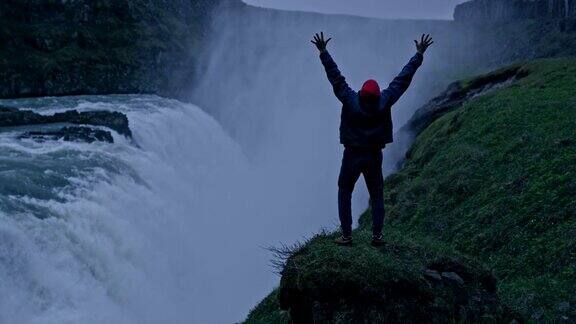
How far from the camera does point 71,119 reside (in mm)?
31359

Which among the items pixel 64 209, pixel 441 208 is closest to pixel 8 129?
pixel 64 209

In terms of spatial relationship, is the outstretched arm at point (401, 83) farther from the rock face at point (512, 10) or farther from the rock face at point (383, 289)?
the rock face at point (512, 10)

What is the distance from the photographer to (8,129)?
93.1 feet

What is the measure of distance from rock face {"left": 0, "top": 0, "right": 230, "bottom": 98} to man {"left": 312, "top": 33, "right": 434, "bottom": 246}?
142 feet

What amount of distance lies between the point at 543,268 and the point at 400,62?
101 m

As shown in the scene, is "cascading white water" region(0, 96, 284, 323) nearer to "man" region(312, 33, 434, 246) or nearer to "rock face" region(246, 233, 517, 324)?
"rock face" region(246, 233, 517, 324)

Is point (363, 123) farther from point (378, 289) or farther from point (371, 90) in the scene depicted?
point (378, 289)

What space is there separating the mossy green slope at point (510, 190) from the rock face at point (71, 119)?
14.7 m

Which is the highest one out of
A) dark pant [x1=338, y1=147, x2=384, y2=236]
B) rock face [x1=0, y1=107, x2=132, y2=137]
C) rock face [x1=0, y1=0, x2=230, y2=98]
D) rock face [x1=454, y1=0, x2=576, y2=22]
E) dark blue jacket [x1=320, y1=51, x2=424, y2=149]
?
rock face [x1=454, y1=0, x2=576, y2=22]

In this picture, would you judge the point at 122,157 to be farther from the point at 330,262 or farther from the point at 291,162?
the point at 291,162

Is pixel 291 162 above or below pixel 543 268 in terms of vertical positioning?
above

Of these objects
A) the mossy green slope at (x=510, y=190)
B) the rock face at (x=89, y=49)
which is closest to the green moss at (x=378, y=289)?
the mossy green slope at (x=510, y=190)

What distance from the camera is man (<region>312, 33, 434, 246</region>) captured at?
7.70 m

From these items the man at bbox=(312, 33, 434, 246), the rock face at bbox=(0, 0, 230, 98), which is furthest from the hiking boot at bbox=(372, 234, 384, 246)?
the rock face at bbox=(0, 0, 230, 98)
